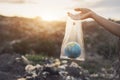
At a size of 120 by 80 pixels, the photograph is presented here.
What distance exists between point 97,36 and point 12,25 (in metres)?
4.07

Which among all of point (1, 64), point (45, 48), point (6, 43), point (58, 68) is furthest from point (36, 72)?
point (6, 43)

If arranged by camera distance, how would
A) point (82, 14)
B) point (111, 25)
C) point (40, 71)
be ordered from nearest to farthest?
point (111, 25)
point (82, 14)
point (40, 71)

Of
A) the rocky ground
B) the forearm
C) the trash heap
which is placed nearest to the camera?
the forearm

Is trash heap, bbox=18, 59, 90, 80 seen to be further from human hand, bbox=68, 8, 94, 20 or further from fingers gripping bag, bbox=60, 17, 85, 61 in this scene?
human hand, bbox=68, 8, 94, 20

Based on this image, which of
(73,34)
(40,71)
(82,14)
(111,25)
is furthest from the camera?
(40,71)

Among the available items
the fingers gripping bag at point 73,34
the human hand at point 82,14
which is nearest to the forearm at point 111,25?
the human hand at point 82,14

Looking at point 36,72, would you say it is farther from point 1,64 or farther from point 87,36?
point 87,36

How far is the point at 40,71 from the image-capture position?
1230cm

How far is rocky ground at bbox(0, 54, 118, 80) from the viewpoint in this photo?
12305mm

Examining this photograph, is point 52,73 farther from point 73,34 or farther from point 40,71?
point 73,34

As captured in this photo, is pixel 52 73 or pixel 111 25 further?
pixel 52 73

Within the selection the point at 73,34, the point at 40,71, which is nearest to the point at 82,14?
the point at 73,34

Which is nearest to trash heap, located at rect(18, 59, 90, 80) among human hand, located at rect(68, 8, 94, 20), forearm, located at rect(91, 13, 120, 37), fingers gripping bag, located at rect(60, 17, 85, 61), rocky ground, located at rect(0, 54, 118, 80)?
rocky ground, located at rect(0, 54, 118, 80)

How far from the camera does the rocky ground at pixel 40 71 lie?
12.3 meters
